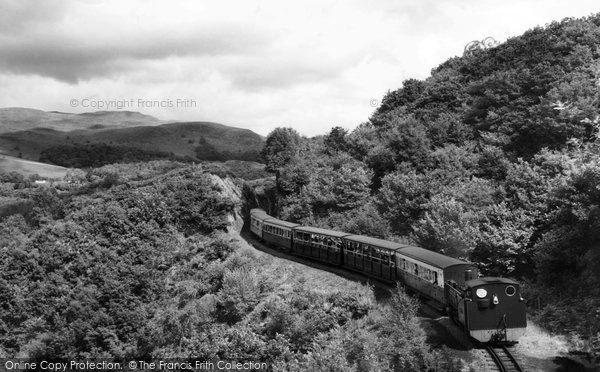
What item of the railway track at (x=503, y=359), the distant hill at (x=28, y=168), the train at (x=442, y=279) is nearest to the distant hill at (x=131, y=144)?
the distant hill at (x=28, y=168)

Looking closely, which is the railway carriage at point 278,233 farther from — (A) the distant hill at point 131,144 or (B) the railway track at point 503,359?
(A) the distant hill at point 131,144

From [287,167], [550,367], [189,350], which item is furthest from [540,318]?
[287,167]

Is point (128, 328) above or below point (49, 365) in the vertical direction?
above

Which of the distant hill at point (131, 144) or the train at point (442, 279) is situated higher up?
the distant hill at point (131, 144)

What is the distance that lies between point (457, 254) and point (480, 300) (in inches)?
413

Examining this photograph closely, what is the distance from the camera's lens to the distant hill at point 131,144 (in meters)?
132

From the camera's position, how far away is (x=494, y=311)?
21.6 meters

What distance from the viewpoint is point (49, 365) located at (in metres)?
33.4

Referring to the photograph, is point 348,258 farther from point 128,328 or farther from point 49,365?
point 49,365

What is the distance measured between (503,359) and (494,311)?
6.11 feet

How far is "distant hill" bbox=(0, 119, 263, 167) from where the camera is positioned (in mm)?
131750

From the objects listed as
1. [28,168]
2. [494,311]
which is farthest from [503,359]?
[28,168]

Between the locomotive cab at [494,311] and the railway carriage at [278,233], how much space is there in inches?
833

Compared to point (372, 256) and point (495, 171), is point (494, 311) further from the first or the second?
point (495, 171)
